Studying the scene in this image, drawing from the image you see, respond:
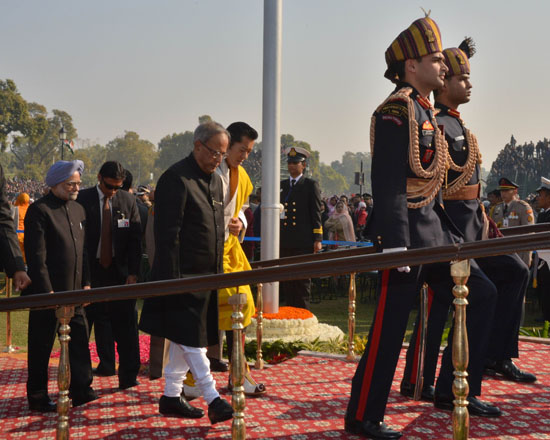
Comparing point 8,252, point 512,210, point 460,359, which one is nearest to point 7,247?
point 8,252

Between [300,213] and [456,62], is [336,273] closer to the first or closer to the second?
[456,62]

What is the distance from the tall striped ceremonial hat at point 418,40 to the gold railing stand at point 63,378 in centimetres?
259

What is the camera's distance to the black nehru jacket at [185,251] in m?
4.36

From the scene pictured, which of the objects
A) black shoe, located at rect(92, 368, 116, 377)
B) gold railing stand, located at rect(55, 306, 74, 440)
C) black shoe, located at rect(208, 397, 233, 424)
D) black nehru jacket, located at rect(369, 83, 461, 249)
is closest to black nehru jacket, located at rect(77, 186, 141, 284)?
black shoe, located at rect(92, 368, 116, 377)

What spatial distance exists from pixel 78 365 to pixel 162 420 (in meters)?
1.04

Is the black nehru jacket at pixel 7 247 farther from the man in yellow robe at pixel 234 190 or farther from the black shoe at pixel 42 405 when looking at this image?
the man in yellow robe at pixel 234 190

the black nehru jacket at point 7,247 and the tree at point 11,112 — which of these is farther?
the tree at point 11,112

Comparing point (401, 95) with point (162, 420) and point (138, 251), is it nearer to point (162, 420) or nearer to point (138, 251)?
point (162, 420)

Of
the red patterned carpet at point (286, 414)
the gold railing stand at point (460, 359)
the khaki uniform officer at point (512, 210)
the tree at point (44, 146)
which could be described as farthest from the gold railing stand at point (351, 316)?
the tree at point (44, 146)

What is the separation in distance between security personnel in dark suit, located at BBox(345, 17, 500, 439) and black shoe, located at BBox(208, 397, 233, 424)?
0.75 m

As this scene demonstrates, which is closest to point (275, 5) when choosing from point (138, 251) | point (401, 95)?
point (138, 251)

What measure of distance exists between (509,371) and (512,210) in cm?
681

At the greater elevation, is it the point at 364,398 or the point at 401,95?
the point at 401,95

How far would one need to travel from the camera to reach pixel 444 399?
14.7 feet
